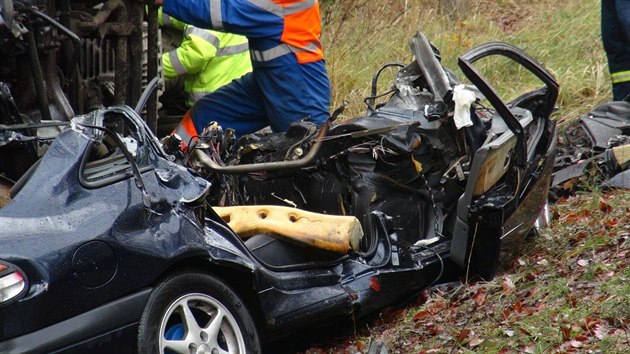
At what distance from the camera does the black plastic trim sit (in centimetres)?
359

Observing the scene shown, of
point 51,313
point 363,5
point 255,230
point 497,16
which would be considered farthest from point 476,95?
point 497,16

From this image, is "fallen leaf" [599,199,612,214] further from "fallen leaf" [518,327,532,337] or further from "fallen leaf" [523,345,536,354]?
"fallen leaf" [523,345,536,354]

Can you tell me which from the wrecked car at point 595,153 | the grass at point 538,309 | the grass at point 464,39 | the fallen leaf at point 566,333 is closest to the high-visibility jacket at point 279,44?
the wrecked car at point 595,153

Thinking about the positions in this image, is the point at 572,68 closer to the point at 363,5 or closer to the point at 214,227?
the point at 363,5

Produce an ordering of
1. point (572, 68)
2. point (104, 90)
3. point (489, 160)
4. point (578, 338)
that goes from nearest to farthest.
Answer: point (578, 338), point (489, 160), point (104, 90), point (572, 68)

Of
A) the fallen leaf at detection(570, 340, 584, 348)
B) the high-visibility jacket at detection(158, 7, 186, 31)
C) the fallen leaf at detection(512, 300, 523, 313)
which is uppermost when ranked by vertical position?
the high-visibility jacket at detection(158, 7, 186, 31)

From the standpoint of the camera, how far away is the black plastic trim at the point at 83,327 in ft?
11.8

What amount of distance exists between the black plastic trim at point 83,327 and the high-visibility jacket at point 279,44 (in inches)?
133

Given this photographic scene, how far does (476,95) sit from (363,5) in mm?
6335

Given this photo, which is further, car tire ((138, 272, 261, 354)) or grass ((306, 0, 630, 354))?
grass ((306, 0, 630, 354))

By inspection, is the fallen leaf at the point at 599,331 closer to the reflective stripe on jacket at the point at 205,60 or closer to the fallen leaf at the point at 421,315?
the fallen leaf at the point at 421,315

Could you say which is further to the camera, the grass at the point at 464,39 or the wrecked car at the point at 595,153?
the grass at the point at 464,39

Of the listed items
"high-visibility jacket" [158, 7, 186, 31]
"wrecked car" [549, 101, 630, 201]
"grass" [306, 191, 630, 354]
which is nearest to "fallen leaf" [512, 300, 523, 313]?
"grass" [306, 191, 630, 354]

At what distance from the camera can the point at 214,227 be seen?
14.9 feet
